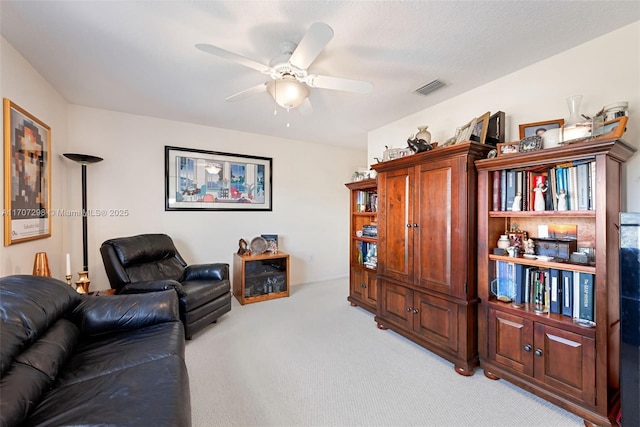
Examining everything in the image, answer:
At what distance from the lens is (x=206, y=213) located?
384cm

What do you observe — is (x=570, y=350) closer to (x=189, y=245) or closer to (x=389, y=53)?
(x=389, y=53)

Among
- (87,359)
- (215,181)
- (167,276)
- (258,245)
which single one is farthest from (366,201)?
(87,359)

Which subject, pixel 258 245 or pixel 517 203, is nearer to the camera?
pixel 517 203

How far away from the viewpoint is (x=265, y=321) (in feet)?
9.96

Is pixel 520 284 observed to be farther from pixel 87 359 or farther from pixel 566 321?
pixel 87 359

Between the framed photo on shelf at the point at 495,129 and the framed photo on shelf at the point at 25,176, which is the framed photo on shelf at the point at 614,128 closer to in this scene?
the framed photo on shelf at the point at 495,129

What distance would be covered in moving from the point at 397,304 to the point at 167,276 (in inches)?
102

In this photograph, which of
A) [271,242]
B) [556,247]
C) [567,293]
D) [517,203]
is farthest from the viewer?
[271,242]

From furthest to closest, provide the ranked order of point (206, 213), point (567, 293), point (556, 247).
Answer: point (206, 213), point (556, 247), point (567, 293)

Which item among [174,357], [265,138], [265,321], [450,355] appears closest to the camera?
[174,357]

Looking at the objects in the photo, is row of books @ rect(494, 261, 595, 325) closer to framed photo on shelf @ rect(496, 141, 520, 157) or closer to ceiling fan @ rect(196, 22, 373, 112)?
framed photo on shelf @ rect(496, 141, 520, 157)

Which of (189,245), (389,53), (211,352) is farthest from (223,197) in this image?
(389,53)

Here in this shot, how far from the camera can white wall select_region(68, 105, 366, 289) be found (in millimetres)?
3189

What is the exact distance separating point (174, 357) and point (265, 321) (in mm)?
1639
